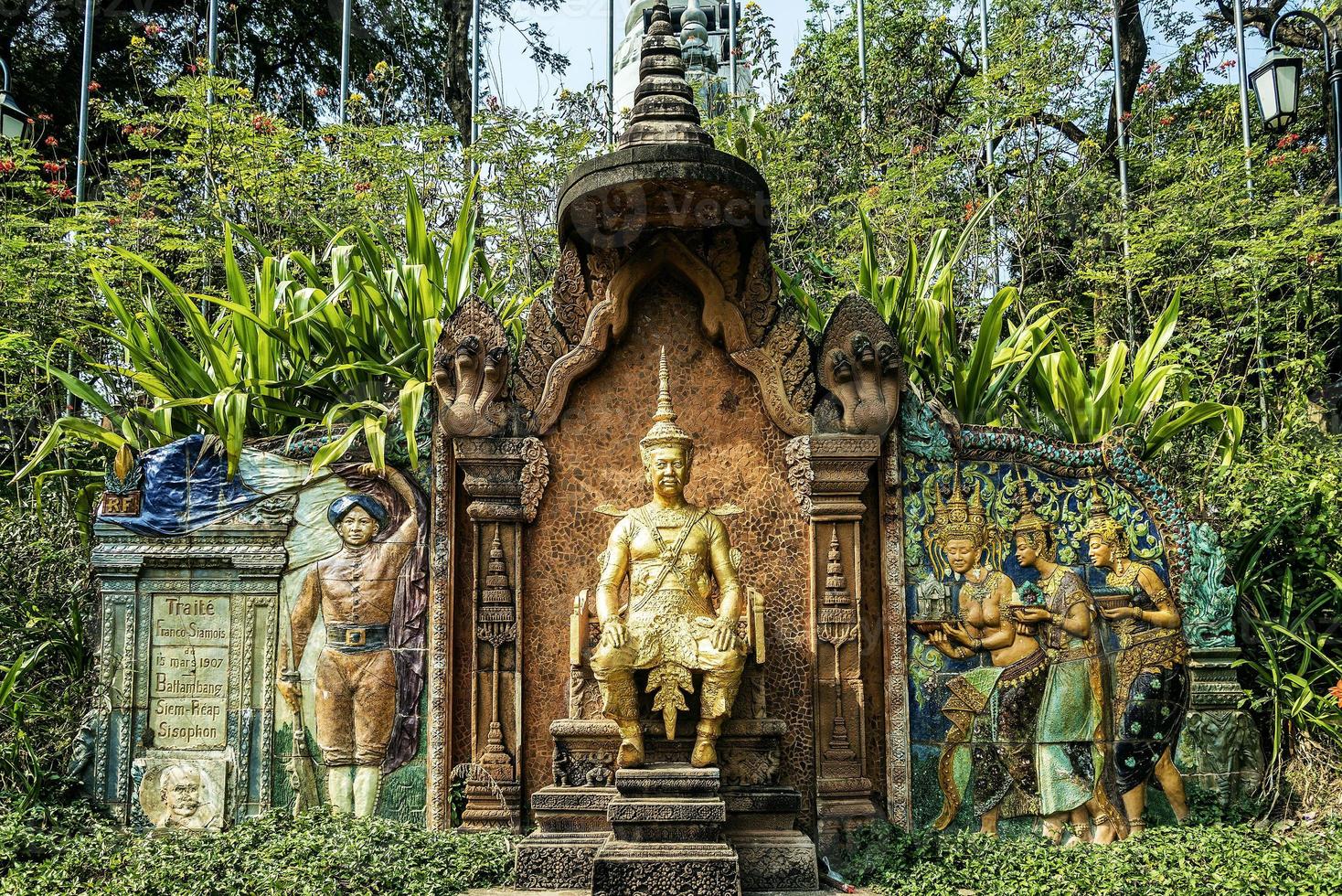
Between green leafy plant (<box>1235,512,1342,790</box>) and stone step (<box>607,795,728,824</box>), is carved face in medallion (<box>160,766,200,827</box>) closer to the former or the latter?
stone step (<box>607,795,728,824</box>)

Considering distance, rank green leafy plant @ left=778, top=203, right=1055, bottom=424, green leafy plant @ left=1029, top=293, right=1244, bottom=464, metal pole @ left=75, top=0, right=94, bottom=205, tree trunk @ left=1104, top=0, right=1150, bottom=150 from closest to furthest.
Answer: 1. green leafy plant @ left=1029, top=293, right=1244, bottom=464
2. green leafy plant @ left=778, top=203, right=1055, bottom=424
3. metal pole @ left=75, top=0, right=94, bottom=205
4. tree trunk @ left=1104, top=0, right=1150, bottom=150

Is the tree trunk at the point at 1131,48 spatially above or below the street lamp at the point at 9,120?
above

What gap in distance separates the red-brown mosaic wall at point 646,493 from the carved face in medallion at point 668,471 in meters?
0.77

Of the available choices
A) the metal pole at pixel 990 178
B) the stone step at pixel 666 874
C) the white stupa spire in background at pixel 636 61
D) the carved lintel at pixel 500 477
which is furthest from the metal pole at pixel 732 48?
the stone step at pixel 666 874

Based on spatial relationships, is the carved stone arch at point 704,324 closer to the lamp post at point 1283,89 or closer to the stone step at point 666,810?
the stone step at point 666,810

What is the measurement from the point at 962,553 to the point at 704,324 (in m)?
2.32

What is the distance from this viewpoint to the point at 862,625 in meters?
7.80

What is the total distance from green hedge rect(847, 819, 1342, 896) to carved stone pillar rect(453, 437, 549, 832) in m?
2.25

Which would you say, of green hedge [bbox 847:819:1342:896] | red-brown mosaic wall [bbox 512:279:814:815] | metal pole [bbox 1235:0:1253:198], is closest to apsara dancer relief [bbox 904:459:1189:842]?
green hedge [bbox 847:819:1342:896]

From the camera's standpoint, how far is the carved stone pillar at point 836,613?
7.50 m

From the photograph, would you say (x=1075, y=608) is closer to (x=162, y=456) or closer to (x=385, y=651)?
(x=385, y=651)

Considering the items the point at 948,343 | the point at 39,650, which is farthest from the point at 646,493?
the point at 39,650

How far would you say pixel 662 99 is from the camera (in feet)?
25.7

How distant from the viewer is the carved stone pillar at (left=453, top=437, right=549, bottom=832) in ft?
24.6
